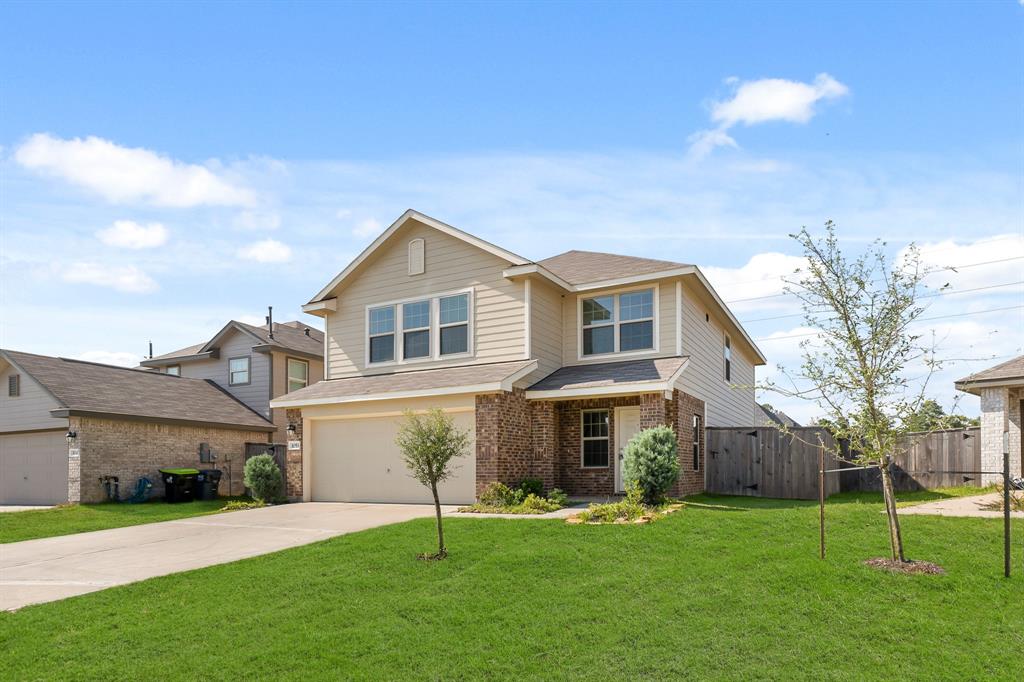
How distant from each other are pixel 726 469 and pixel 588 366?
14.3 feet

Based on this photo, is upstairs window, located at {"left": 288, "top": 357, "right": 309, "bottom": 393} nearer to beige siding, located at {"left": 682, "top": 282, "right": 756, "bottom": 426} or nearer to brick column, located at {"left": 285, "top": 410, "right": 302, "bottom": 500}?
brick column, located at {"left": 285, "top": 410, "right": 302, "bottom": 500}

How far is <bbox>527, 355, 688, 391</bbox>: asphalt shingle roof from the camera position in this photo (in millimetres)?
17156

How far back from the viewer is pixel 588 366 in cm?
1958

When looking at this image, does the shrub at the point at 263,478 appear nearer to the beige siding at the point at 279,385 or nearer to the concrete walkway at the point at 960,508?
the beige siding at the point at 279,385

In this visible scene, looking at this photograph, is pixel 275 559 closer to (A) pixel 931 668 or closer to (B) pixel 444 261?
(A) pixel 931 668

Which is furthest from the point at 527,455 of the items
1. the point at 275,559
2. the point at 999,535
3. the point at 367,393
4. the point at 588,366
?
the point at 999,535

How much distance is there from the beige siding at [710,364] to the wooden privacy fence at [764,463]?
46.2 inches

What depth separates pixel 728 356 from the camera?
24312 mm

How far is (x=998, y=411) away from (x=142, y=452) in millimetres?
23641

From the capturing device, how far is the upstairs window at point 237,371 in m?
29.4

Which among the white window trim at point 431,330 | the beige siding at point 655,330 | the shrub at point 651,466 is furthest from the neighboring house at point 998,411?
the white window trim at point 431,330

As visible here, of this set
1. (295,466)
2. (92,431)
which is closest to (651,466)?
(295,466)

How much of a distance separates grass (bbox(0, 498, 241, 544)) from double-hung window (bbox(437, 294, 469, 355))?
727cm

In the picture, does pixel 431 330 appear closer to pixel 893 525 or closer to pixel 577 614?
pixel 577 614
